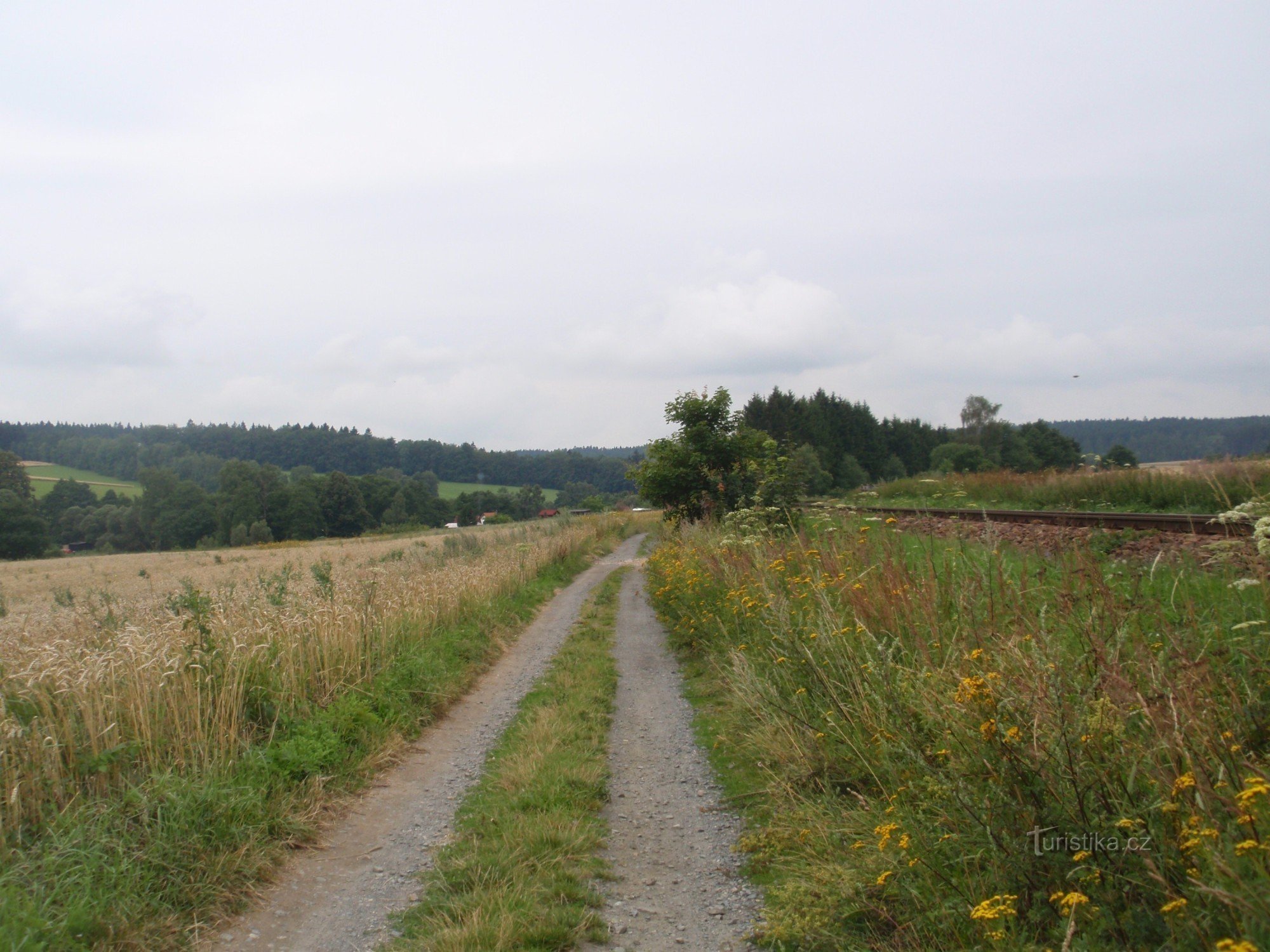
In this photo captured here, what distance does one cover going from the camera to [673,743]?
7410mm

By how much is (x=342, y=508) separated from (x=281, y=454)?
2588 cm

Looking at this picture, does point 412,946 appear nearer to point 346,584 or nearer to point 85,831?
point 85,831

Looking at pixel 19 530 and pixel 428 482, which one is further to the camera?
pixel 428 482

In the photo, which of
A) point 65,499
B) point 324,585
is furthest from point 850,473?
point 65,499

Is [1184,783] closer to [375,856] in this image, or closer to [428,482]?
[375,856]

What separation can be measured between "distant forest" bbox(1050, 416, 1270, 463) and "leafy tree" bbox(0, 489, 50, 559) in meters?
69.0

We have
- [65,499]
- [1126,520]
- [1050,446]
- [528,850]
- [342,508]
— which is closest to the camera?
[528,850]

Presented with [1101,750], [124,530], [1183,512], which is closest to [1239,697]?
[1101,750]

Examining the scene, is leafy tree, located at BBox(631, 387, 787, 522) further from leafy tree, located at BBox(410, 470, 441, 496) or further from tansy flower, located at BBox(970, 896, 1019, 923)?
leafy tree, located at BBox(410, 470, 441, 496)

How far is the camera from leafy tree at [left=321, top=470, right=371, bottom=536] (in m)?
79.1

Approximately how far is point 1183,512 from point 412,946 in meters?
14.4

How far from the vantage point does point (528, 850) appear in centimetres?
480

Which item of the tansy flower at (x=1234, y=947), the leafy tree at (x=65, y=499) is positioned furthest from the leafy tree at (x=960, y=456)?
the leafy tree at (x=65, y=499)

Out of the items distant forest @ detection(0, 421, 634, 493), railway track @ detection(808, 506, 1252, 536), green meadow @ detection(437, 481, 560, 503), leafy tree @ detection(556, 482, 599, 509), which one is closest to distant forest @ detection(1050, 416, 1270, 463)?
railway track @ detection(808, 506, 1252, 536)
